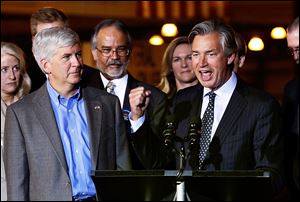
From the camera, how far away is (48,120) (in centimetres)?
412

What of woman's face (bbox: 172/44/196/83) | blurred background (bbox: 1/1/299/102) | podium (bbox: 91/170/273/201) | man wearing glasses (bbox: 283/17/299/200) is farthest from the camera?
A: blurred background (bbox: 1/1/299/102)

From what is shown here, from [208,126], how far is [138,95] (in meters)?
0.39

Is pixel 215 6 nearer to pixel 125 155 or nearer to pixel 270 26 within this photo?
pixel 270 26

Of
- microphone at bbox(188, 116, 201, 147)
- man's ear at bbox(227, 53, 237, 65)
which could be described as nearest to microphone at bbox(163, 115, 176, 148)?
microphone at bbox(188, 116, 201, 147)

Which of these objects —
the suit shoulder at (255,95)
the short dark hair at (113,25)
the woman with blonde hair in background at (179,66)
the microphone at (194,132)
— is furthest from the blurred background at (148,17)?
the microphone at (194,132)

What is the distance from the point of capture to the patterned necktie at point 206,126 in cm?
415

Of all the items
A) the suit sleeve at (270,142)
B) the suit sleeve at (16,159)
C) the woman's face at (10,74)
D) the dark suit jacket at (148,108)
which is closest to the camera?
the suit sleeve at (270,142)

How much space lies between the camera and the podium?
3.49 m

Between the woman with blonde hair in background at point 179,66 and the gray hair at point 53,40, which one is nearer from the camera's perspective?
the gray hair at point 53,40

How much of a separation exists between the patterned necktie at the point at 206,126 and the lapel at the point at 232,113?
0.06m

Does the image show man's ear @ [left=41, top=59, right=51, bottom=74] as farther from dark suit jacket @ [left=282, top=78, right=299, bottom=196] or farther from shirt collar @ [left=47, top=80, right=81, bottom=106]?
dark suit jacket @ [left=282, top=78, right=299, bottom=196]

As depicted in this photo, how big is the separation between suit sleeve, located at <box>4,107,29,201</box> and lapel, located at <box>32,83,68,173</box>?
11 centimetres

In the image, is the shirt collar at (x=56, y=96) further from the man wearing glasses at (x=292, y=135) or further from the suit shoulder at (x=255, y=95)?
the man wearing glasses at (x=292, y=135)

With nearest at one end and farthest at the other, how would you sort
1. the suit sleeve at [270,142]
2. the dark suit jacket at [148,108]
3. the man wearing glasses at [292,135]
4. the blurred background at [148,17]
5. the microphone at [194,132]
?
1. the microphone at [194,132]
2. the suit sleeve at [270,142]
3. the dark suit jacket at [148,108]
4. the man wearing glasses at [292,135]
5. the blurred background at [148,17]
